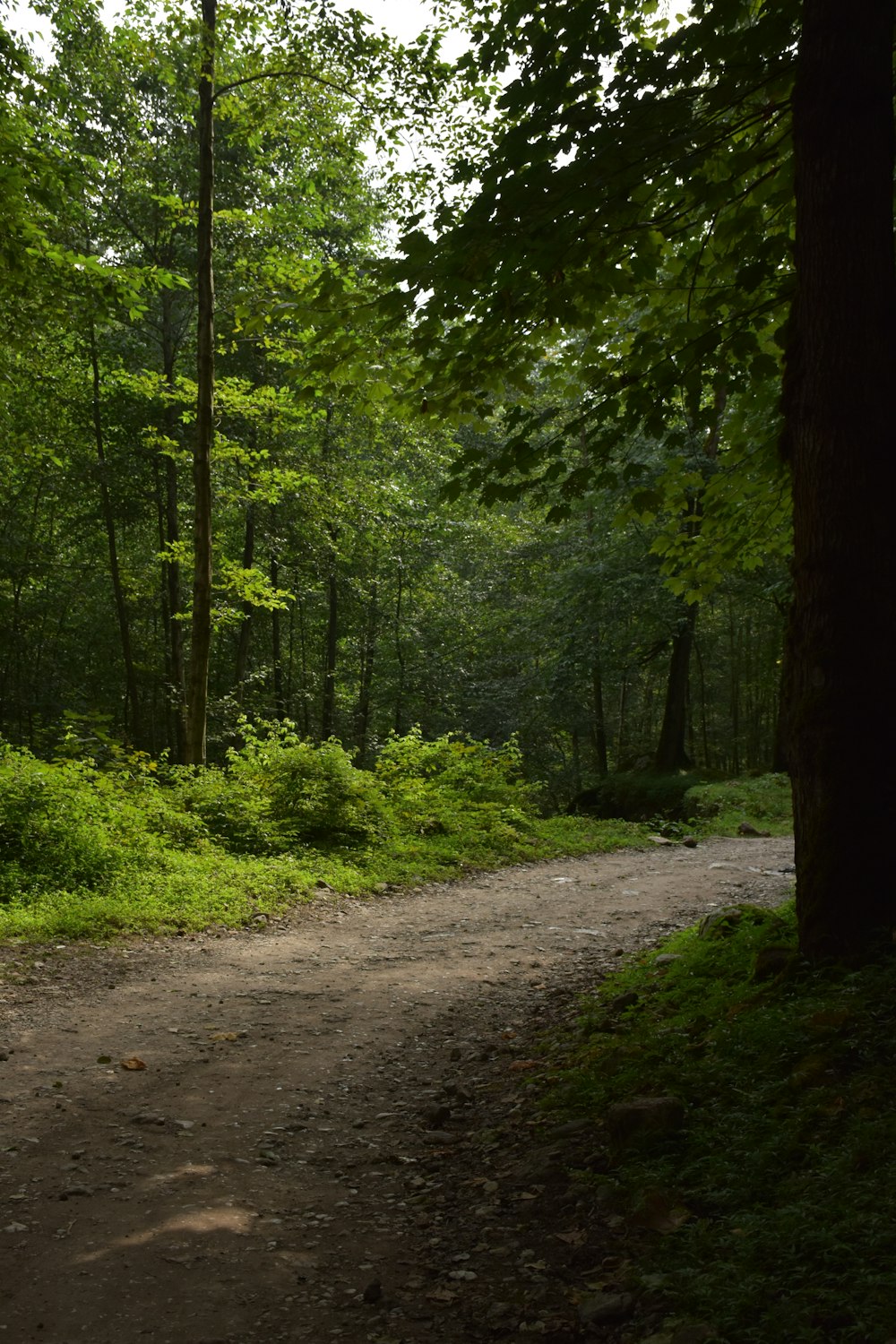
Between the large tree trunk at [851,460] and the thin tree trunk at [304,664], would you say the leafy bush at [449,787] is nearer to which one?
the large tree trunk at [851,460]

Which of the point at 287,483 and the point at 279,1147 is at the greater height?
the point at 287,483

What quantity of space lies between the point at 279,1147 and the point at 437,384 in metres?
4.34

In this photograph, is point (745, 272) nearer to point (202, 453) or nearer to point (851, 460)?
point (851, 460)

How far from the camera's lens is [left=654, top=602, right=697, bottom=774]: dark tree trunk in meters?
20.9

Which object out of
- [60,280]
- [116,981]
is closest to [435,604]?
[60,280]

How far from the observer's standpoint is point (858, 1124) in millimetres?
2865

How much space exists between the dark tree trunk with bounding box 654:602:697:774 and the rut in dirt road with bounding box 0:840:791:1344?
1372 centimetres

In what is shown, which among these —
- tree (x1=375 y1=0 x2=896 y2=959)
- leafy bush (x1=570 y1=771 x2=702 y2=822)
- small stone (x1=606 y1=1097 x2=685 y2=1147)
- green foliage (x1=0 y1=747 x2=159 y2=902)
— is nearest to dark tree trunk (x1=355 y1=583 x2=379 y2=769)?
leafy bush (x1=570 y1=771 x2=702 y2=822)

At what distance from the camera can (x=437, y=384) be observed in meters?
5.56

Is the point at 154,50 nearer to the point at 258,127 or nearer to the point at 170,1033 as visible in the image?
the point at 258,127

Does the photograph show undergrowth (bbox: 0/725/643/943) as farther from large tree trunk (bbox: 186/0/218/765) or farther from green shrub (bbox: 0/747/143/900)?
large tree trunk (bbox: 186/0/218/765)

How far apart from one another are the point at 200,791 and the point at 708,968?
775 centimetres

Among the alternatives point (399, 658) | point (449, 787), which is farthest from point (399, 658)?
point (449, 787)

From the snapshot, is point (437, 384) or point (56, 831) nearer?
point (437, 384)
